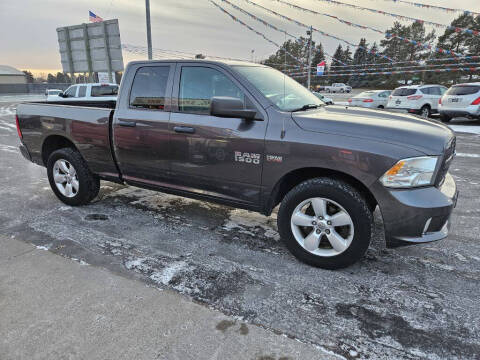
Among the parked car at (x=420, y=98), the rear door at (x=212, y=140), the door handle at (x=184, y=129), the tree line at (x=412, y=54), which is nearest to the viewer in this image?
the rear door at (x=212, y=140)

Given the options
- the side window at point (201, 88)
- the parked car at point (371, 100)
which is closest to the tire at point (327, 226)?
the side window at point (201, 88)

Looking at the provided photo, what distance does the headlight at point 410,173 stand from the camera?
2.41 meters

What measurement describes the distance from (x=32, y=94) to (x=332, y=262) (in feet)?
165

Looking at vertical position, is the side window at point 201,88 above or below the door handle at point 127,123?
above

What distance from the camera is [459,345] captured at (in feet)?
6.61

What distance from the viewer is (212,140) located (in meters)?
3.10

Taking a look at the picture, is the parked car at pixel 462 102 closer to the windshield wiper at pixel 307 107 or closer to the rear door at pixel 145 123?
the windshield wiper at pixel 307 107

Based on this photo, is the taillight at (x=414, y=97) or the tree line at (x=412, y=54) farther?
the tree line at (x=412, y=54)

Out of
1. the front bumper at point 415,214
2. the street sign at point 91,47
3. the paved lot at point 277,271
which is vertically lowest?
the paved lot at point 277,271

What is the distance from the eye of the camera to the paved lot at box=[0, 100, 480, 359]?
213 centimetres

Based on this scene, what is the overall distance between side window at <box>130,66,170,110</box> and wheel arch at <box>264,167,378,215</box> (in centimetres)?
152

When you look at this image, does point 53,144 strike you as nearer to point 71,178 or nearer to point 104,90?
point 71,178

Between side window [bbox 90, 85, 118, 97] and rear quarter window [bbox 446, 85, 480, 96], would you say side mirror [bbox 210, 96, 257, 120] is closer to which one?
side window [bbox 90, 85, 118, 97]

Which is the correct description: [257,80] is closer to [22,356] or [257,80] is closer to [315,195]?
[315,195]
